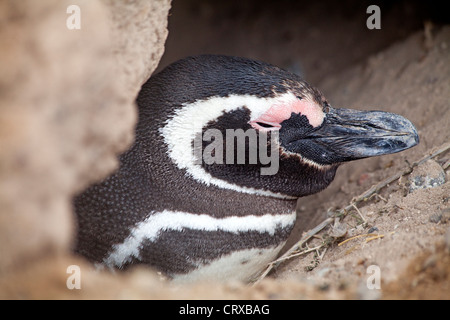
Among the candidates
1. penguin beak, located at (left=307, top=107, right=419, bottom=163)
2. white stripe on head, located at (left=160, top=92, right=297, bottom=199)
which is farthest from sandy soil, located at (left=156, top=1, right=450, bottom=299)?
white stripe on head, located at (left=160, top=92, right=297, bottom=199)

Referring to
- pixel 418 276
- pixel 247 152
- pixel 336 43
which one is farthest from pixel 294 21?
pixel 418 276

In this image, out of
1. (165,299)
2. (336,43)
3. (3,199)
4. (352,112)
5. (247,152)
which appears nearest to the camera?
(3,199)

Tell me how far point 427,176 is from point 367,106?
1.11 meters

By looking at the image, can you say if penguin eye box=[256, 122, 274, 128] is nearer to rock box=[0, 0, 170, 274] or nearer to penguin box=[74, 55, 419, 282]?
penguin box=[74, 55, 419, 282]

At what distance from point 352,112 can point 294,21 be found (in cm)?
227

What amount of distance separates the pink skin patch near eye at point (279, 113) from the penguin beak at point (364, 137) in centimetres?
12

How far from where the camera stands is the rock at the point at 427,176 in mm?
1953

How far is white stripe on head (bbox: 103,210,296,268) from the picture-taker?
179 centimetres

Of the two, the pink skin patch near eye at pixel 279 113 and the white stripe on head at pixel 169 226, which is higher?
the pink skin patch near eye at pixel 279 113

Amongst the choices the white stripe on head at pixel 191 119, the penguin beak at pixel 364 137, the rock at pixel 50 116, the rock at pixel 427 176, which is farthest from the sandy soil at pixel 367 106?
the rock at pixel 50 116

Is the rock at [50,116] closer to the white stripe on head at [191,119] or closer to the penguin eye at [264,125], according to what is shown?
the white stripe on head at [191,119]

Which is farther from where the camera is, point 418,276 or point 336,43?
point 336,43

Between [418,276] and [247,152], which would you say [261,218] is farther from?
[418,276]

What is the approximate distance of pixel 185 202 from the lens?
6.08ft
